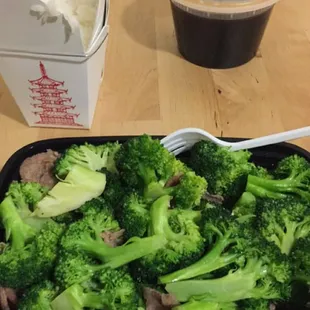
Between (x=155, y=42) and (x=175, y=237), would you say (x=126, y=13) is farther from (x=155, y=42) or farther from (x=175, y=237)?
(x=175, y=237)

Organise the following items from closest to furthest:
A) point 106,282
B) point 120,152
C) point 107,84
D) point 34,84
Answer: point 106,282 < point 120,152 < point 34,84 < point 107,84

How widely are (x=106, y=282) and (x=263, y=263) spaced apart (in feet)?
0.64

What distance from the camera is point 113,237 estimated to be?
2.26 ft

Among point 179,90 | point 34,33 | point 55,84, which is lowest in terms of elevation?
point 179,90

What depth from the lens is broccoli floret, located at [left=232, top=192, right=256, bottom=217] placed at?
0.73 m

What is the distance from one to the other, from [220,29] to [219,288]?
0.61m

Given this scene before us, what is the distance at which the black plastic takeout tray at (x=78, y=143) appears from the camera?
0.77 m

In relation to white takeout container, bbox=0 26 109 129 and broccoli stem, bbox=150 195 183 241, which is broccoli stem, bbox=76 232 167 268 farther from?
white takeout container, bbox=0 26 109 129

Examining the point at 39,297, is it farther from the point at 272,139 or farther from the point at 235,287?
the point at 272,139

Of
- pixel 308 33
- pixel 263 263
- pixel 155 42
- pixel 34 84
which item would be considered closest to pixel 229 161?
pixel 263 263

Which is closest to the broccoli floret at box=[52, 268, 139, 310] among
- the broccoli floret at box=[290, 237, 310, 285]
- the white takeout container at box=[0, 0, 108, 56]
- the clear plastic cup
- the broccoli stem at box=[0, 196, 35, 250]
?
the broccoli stem at box=[0, 196, 35, 250]

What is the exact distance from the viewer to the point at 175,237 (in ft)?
2.17

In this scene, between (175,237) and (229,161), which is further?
(229,161)

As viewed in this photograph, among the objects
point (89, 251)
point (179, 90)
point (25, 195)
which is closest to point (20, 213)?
point (25, 195)
